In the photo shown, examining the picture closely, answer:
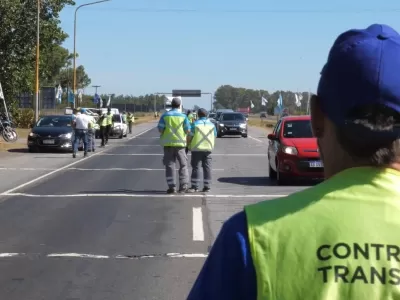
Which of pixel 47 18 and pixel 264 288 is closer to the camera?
pixel 264 288

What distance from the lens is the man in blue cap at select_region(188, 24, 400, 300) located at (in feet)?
5.71

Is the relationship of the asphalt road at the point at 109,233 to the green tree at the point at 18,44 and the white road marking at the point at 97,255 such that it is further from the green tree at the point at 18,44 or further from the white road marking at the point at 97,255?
the green tree at the point at 18,44

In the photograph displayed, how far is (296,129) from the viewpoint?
60.2ft

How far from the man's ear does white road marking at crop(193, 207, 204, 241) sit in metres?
8.18

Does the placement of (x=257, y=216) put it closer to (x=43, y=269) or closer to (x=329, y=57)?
(x=329, y=57)

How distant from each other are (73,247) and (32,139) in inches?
833

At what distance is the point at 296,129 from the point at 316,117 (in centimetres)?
1648

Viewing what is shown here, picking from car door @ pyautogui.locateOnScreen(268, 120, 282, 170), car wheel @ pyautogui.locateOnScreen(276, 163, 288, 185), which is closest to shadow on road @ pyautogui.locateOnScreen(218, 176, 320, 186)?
car wheel @ pyautogui.locateOnScreen(276, 163, 288, 185)

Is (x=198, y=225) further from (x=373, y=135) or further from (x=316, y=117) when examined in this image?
(x=373, y=135)

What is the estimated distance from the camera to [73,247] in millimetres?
9539

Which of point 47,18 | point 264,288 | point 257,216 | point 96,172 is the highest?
point 47,18

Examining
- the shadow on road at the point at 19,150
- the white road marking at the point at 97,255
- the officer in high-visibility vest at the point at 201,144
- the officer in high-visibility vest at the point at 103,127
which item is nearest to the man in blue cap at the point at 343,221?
the white road marking at the point at 97,255

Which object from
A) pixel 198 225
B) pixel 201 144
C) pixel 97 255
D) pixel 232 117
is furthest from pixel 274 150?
pixel 232 117

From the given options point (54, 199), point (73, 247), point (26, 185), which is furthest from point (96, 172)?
point (73, 247)
